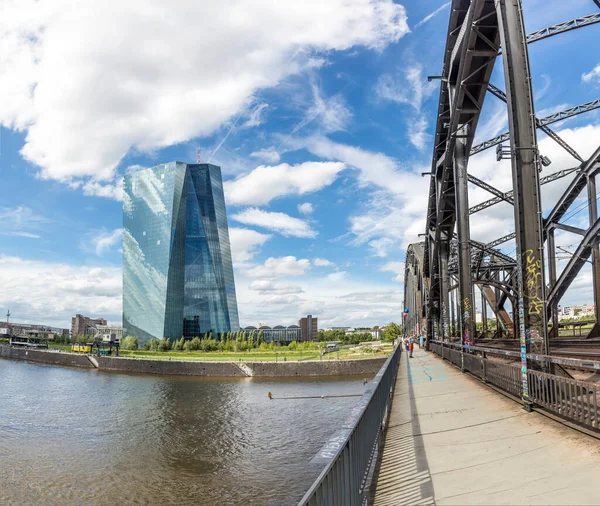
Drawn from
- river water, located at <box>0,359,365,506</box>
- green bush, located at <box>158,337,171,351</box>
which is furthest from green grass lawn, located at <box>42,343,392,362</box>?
river water, located at <box>0,359,365,506</box>

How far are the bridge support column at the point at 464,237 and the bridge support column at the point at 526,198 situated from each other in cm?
1183

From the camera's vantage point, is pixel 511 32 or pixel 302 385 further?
pixel 302 385

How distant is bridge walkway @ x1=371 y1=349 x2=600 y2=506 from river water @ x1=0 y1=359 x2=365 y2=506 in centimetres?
274

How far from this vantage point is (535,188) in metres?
10.5

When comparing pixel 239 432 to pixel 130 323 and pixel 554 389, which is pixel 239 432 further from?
pixel 130 323

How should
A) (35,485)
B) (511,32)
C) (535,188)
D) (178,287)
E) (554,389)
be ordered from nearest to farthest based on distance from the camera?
(554,389), (535,188), (511,32), (35,485), (178,287)

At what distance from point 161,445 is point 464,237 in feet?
75.7

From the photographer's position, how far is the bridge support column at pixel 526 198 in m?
10.3

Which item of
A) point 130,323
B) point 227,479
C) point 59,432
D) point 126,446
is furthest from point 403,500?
point 130,323

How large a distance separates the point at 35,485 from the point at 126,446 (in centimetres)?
799

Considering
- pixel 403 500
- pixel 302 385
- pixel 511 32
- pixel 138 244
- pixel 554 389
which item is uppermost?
pixel 138 244

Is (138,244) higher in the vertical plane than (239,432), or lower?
higher

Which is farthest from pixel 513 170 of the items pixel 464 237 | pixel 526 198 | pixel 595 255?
pixel 464 237

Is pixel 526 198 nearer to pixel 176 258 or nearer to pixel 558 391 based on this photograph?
pixel 558 391
